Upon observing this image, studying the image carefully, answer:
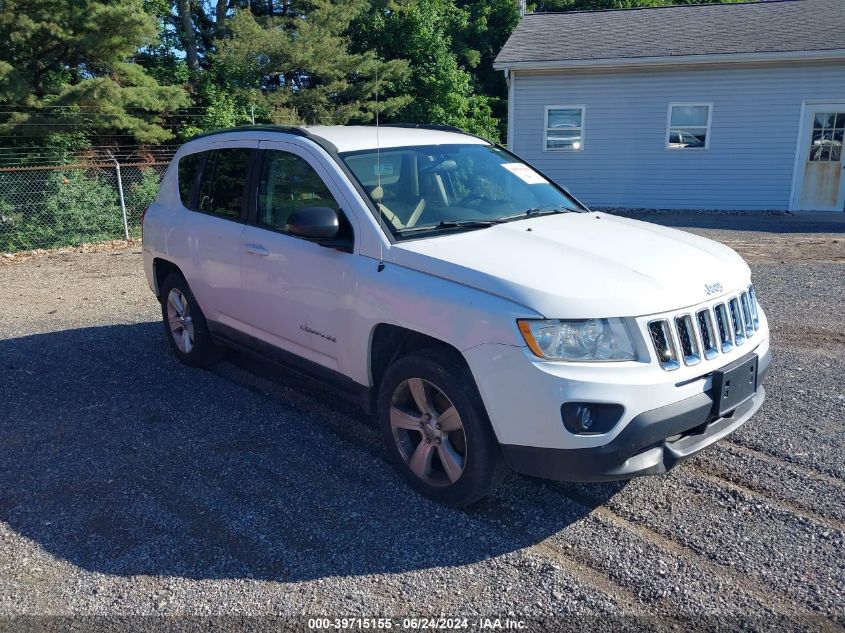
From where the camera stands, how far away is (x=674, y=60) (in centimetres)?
1580

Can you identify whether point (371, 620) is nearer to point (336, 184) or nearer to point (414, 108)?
point (336, 184)

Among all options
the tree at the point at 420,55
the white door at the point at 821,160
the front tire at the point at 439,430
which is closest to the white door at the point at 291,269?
the front tire at the point at 439,430

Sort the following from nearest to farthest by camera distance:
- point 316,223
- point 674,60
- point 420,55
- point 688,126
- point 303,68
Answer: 1. point 316,223
2. point 674,60
3. point 688,126
4. point 303,68
5. point 420,55

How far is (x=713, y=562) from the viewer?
3160 millimetres

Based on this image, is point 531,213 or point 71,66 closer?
point 531,213

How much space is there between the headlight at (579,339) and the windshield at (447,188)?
1.08m

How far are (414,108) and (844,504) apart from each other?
818 inches

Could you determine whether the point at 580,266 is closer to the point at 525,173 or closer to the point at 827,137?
the point at 525,173

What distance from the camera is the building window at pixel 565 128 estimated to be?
17156 mm

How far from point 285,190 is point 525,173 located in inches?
65.1

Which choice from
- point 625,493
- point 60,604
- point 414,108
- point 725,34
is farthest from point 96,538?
point 414,108

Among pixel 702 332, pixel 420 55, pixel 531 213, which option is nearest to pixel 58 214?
pixel 531 213

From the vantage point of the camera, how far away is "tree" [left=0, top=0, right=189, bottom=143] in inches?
546

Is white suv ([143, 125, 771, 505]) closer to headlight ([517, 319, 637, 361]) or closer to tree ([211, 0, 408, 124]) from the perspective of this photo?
headlight ([517, 319, 637, 361])
